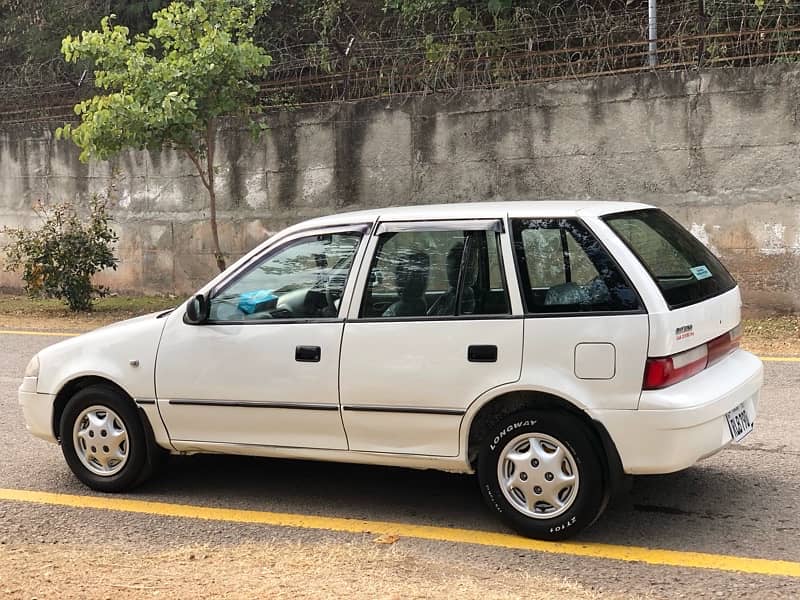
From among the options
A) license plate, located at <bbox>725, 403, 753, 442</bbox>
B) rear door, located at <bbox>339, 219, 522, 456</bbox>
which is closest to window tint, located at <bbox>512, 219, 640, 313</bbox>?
rear door, located at <bbox>339, 219, 522, 456</bbox>

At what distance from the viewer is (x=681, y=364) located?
4609mm

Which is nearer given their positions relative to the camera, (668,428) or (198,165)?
(668,428)

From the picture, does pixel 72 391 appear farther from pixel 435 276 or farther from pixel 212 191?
pixel 212 191

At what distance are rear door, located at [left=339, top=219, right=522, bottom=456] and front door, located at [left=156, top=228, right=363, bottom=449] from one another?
0.13 meters

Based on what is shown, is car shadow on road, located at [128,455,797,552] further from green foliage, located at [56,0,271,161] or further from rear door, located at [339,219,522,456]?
green foliage, located at [56,0,271,161]

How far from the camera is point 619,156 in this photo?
1203 cm

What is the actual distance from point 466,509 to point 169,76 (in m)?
8.83

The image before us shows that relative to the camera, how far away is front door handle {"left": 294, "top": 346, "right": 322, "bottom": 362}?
5105mm

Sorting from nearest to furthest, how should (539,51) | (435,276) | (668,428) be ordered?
(668,428) → (435,276) → (539,51)

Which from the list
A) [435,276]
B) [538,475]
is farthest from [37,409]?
[538,475]

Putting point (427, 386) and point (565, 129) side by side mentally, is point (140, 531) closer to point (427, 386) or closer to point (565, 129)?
point (427, 386)

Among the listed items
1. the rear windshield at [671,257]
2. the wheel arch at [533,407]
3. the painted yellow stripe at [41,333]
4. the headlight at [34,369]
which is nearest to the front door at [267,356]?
the wheel arch at [533,407]

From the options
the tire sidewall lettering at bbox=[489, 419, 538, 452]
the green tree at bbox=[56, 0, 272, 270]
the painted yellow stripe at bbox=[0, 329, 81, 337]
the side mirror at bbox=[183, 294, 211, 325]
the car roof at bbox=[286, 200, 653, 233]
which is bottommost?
the painted yellow stripe at bbox=[0, 329, 81, 337]

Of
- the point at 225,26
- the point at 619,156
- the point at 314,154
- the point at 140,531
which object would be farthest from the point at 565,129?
the point at 140,531
